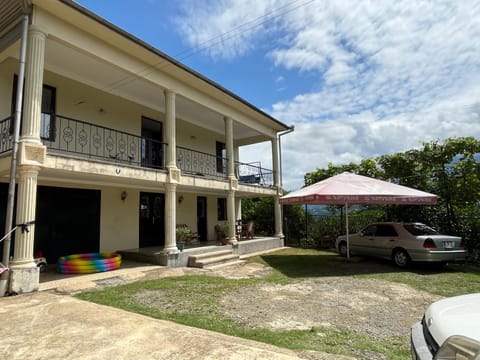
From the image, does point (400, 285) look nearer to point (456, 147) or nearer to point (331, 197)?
point (331, 197)

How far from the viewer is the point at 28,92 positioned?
6.75 metres

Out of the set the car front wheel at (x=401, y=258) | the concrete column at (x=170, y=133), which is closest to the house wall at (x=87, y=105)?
the concrete column at (x=170, y=133)

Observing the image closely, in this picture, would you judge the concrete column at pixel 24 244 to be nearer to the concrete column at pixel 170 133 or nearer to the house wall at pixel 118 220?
the concrete column at pixel 170 133

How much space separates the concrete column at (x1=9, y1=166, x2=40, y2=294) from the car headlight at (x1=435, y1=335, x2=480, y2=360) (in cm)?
718

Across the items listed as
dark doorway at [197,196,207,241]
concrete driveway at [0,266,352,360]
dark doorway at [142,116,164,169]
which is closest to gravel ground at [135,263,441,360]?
concrete driveway at [0,266,352,360]

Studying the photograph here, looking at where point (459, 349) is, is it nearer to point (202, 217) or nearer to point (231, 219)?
point (231, 219)

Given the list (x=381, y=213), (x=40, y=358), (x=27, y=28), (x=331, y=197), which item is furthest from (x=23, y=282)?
(x=381, y=213)

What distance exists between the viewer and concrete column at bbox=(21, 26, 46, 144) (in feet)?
22.0

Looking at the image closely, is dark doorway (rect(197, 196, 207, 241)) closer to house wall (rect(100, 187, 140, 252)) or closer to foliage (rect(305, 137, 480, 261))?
house wall (rect(100, 187, 140, 252))

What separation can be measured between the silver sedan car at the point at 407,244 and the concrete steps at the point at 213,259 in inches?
185

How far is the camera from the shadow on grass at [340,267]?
905 cm

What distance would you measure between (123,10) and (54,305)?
6894 mm

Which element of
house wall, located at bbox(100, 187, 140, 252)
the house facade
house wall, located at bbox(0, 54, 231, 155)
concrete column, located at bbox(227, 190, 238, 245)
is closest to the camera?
the house facade

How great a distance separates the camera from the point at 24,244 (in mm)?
6375
